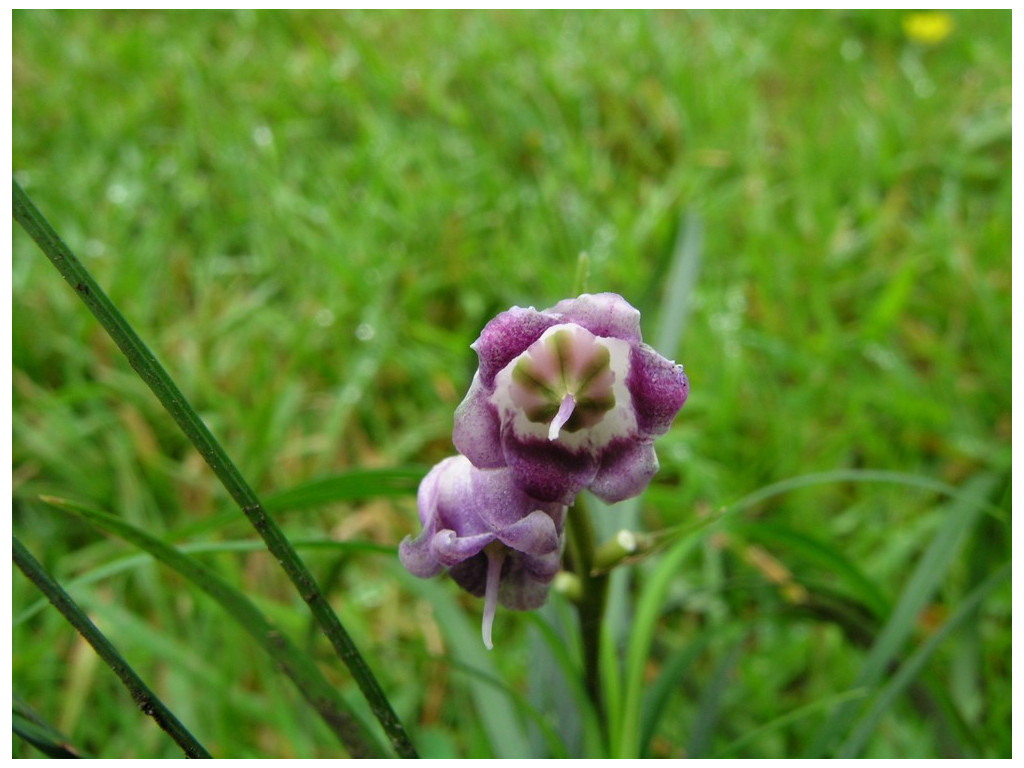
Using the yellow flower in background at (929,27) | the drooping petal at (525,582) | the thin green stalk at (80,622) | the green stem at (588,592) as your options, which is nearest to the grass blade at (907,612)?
the green stem at (588,592)

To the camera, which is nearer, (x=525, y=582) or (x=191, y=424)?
(x=191, y=424)

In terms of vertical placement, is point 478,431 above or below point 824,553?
above

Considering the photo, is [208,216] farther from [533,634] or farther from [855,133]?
[855,133]

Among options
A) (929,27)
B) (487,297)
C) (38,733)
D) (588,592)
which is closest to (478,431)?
(588,592)

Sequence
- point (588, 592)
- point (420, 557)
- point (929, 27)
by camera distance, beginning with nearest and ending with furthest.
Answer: point (420, 557)
point (588, 592)
point (929, 27)

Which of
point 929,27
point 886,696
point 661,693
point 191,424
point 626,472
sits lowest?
point 886,696

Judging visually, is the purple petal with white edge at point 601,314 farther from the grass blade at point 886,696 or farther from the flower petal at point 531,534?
the grass blade at point 886,696

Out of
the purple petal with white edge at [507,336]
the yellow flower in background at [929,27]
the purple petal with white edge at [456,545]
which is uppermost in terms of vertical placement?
the yellow flower in background at [929,27]

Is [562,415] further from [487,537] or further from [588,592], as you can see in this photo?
[588,592]
